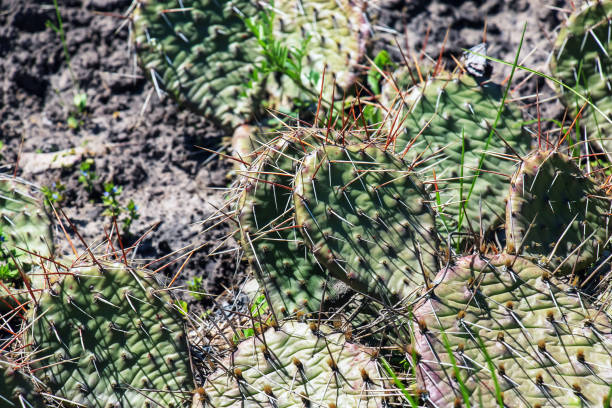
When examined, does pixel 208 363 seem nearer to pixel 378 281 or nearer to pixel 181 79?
pixel 378 281

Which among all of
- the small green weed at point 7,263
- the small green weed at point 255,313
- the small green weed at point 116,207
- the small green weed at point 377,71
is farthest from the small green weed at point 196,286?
the small green weed at point 377,71

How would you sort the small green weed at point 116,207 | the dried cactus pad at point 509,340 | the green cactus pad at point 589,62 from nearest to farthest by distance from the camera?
the dried cactus pad at point 509,340, the green cactus pad at point 589,62, the small green weed at point 116,207

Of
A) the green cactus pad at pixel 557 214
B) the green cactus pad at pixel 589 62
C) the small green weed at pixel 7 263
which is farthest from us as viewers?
the green cactus pad at pixel 589 62

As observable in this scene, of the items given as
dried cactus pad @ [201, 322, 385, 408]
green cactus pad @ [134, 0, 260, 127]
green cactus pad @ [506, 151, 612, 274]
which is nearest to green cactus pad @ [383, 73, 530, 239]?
green cactus pad @ [506, 151, 612, 274]

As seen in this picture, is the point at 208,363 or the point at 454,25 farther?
the point at 454,25

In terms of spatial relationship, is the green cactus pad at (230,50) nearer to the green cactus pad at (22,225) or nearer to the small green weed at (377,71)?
the small green weed at (377,71)

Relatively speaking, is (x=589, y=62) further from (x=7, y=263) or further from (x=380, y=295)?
(x=7, y=263)

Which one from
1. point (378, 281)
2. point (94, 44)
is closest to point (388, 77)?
point (378, 281)
